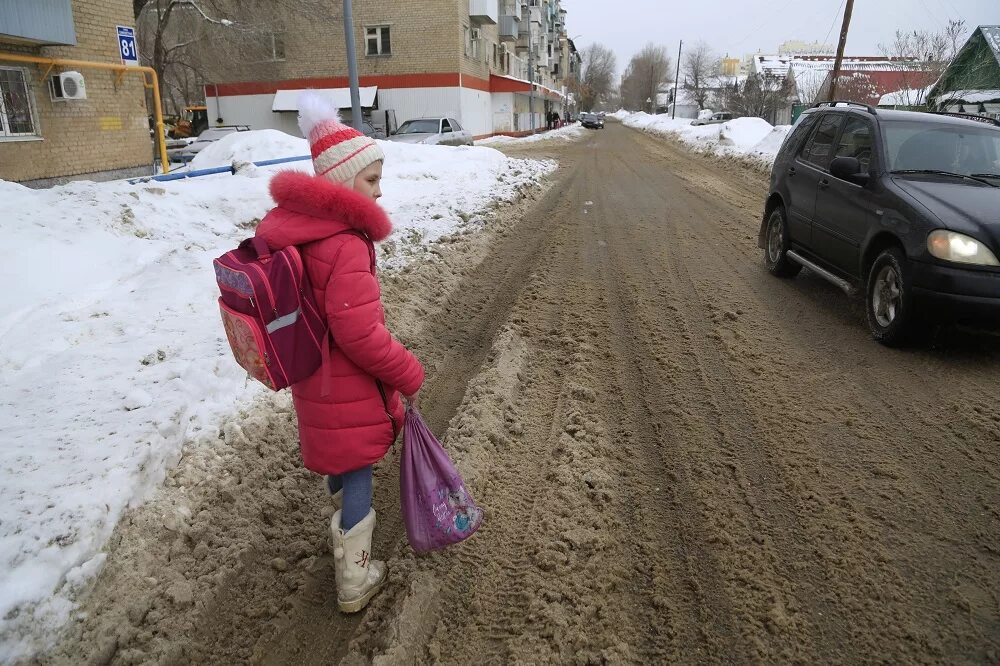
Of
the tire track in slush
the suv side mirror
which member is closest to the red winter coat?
the tire track in slush

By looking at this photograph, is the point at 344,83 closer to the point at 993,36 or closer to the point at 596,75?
the point at 993,36

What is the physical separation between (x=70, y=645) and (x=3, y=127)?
1207cm

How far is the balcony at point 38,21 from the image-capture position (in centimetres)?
1027

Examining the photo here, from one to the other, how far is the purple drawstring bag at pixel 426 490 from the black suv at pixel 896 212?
412 centimetres

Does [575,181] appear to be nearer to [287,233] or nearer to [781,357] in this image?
[781,357]

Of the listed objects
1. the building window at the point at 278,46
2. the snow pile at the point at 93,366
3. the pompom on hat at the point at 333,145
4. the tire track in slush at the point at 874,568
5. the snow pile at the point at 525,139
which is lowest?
the tire track in slush at the point at 874,568

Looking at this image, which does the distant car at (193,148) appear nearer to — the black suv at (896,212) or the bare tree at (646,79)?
the black suv at (896,212)

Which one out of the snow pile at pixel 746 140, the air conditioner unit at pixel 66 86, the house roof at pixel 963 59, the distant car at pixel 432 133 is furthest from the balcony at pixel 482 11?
the air conditioner unit at pixel 66 86

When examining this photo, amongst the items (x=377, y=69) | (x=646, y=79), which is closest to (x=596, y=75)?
(x=646, y=79)

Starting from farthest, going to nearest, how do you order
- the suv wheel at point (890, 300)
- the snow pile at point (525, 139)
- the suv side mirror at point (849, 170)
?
the snow pile at point (525, 139)
the suv side mirror at point (849, 170)
the suv wheel at point (890, 300)

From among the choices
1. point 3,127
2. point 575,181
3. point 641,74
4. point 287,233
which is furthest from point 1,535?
point 641,74

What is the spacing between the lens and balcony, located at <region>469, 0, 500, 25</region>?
3703 cm

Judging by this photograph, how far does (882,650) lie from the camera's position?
238 cm

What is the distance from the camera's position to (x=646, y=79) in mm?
132375
